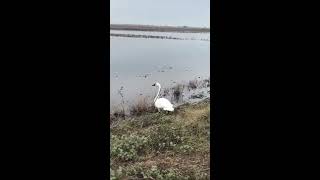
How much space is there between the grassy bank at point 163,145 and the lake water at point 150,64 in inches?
12.3

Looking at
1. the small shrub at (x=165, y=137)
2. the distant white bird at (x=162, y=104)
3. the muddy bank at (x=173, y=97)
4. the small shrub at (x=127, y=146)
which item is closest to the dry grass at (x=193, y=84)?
the muddy bank at (x=173, y=97)

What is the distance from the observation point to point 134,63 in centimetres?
488

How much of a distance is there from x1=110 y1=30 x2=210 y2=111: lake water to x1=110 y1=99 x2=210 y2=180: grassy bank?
313mm

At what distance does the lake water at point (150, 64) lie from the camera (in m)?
4.86

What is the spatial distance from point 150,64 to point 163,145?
1.11 metres

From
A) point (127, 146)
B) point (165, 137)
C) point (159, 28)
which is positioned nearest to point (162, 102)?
point (165, 137)

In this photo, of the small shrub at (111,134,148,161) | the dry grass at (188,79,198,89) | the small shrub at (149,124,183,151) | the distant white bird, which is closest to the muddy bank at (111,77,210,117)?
the dry grass at (188,79,198,89)

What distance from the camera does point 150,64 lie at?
5.00 meters

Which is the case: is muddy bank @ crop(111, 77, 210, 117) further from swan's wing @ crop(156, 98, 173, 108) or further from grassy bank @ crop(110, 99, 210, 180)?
swan's wing @ crop(156, 98, 173, 108)

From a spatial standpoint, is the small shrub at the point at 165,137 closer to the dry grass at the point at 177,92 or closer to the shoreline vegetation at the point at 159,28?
the dry grass at the point at 177,92

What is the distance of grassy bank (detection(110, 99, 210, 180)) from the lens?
3588 millimetres
